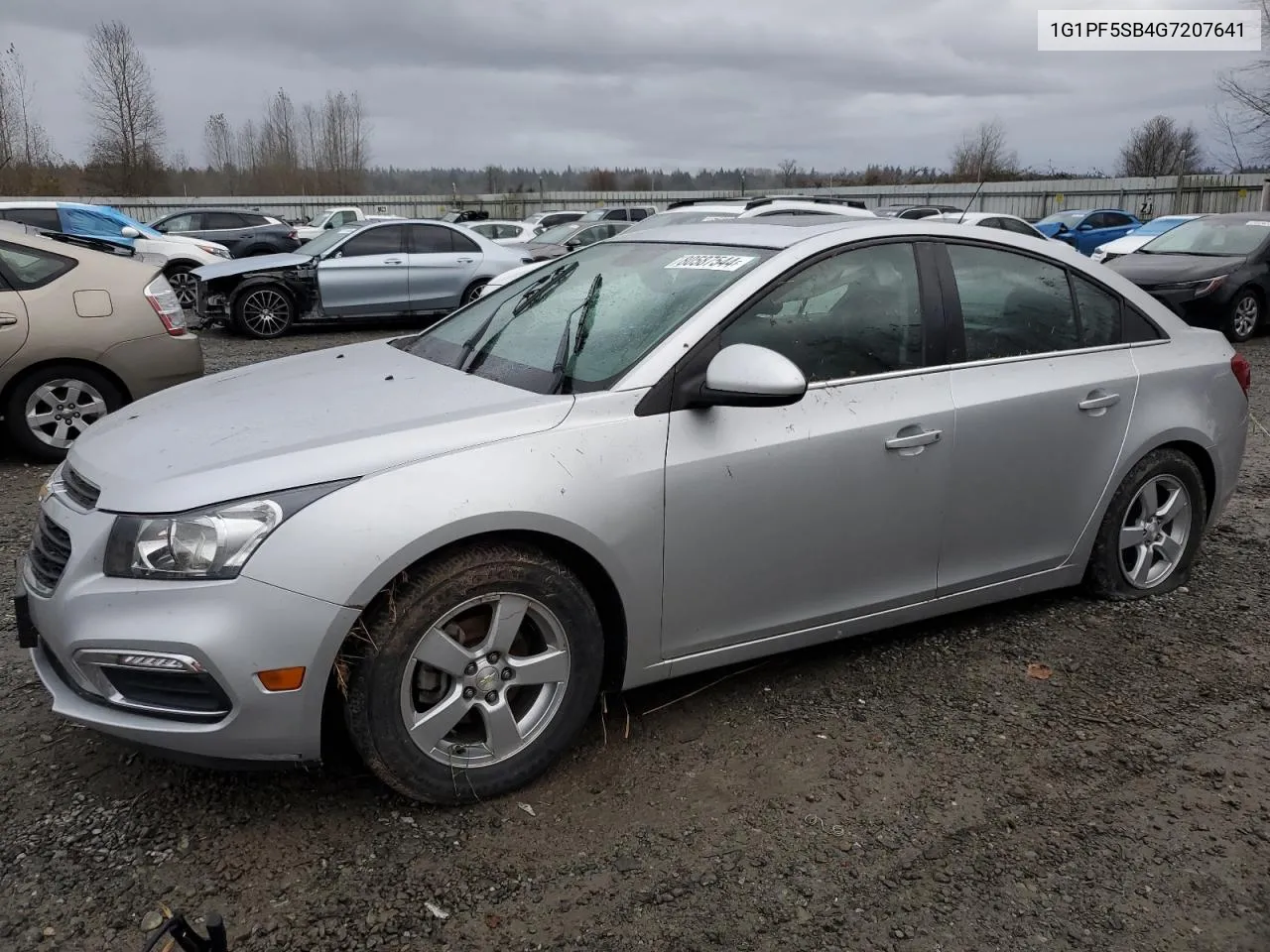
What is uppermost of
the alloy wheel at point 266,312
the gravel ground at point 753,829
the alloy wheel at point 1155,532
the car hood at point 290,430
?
the car hood at point 290,430

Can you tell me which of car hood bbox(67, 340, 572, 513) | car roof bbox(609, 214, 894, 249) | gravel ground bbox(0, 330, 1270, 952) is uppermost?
car roof bbox(609, 214, 894, 249)

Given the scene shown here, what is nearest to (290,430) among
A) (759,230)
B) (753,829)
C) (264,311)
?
(753,829)

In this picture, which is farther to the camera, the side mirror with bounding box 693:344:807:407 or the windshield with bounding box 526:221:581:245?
the windshield with bounding box 526:221:581:245

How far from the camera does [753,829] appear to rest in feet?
9.12

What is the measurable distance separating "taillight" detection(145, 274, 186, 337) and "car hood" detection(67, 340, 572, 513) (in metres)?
3.58

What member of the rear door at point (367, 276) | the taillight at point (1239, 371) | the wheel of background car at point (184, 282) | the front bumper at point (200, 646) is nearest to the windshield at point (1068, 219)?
the rear door at point (367, 276)

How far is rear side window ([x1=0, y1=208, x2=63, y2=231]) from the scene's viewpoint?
13.6 meters

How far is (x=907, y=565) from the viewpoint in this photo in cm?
352

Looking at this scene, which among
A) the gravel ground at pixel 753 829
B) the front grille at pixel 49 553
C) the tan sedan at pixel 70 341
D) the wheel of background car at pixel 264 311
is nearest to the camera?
the gravel ground at pixel 753 829

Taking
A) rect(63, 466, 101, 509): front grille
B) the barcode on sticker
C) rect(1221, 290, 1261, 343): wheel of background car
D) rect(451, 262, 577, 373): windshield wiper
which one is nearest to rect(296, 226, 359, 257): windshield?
rect(451, 262, 577, 373): windshield wiper

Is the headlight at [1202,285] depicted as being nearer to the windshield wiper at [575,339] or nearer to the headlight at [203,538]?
the windshield wiper at [575,339]

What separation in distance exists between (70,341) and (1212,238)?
1336 cm

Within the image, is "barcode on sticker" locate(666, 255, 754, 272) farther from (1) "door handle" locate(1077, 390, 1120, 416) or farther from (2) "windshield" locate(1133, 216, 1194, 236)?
(2) "windshield" locate(1133, 216, 1194, 236)

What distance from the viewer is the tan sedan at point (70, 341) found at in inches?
254
